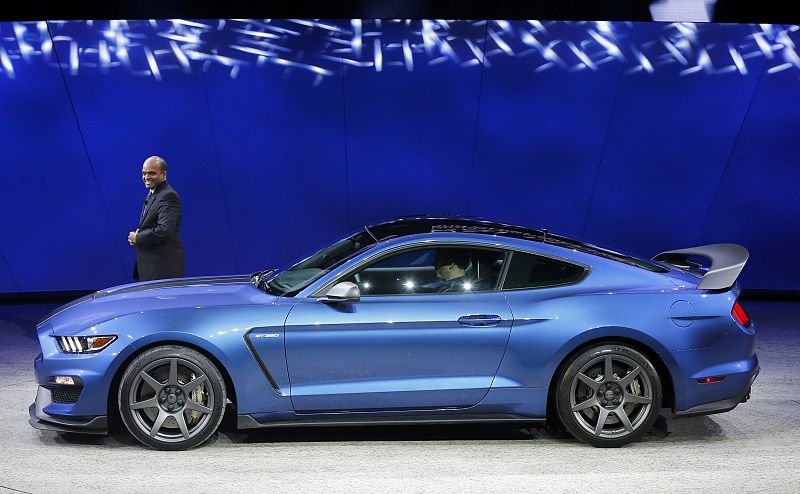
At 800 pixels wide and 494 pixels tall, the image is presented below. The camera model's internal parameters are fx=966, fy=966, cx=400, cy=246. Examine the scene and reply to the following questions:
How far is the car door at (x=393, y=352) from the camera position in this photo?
5.79 m

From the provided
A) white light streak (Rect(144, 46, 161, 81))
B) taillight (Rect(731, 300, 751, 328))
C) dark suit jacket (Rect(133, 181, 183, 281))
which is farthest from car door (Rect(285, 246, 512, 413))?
white light streak (Rect(144, 46, 161, 81))

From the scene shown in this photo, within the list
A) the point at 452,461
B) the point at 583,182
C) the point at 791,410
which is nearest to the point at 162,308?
the point at 452,461

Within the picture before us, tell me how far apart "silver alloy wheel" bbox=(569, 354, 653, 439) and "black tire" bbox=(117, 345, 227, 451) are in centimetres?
219

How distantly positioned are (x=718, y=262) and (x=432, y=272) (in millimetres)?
1887

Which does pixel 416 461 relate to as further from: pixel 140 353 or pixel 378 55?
pixel 378 55

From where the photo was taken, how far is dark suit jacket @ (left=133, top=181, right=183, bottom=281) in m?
8.22

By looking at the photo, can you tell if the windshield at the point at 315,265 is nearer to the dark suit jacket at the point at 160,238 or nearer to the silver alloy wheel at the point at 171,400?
the silver alloy wheel at the point at 171,400

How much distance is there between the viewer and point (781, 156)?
12.0 meters

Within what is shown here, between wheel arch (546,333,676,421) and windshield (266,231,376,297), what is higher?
windshield (266,231,376,297)

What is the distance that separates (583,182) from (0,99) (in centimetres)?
716

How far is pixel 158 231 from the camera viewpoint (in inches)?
323

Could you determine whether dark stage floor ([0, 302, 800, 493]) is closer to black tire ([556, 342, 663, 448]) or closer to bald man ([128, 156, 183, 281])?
black tire ([556, 342, 663, 448])

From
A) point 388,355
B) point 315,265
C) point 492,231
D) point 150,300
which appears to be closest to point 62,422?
point 150,300

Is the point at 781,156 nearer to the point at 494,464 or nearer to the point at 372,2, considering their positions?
the point at 372,2
